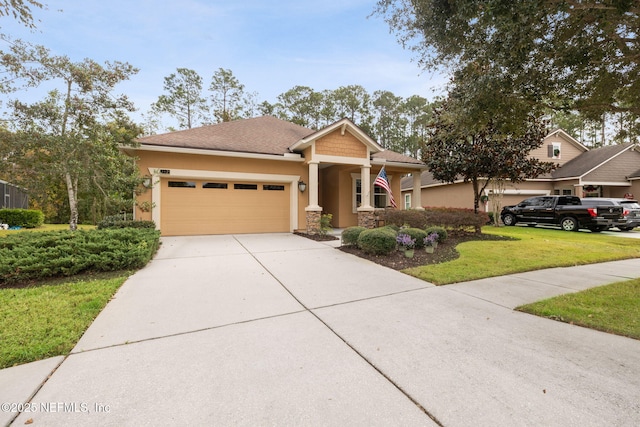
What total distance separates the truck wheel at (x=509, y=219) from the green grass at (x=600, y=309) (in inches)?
526

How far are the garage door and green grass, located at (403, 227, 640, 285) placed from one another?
756cm

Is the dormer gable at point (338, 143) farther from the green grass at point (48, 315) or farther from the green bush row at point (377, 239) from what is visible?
the green grass at point (48, 315)

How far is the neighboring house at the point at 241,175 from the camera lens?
1045cm

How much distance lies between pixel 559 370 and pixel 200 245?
876 cm

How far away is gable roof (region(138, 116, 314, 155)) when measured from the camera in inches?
416

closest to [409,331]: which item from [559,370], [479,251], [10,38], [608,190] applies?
[559,370]

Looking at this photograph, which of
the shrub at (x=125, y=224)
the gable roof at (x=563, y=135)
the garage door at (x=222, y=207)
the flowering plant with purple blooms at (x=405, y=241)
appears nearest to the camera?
the flowering plant with purple blooms at (x=405, y=241)

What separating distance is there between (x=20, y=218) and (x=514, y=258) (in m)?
23.3

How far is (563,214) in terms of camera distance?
1397 centimetres

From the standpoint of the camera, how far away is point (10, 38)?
26.5 feet

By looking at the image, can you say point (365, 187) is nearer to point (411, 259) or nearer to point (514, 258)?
point (411, 259)

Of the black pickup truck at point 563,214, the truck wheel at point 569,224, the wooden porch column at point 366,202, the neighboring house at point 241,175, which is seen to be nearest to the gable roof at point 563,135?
the black pickup truck at point 563,214

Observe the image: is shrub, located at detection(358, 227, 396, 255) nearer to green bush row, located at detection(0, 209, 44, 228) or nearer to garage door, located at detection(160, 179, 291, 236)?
garage door, located at detection(160, 179, 291, 236)

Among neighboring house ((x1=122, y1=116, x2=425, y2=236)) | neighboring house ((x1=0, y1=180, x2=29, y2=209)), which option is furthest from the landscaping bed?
neighboring house ((x1=0, y1=180, x2=29, y2=209))
